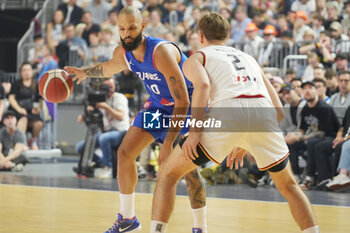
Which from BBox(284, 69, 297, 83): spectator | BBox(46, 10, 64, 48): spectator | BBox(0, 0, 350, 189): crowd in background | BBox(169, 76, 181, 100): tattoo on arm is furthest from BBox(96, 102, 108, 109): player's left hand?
BBox(46, 10, 64, 48): spectator

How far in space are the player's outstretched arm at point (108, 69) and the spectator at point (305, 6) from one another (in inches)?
373

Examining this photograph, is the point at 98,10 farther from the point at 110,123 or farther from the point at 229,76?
the point at 229,76

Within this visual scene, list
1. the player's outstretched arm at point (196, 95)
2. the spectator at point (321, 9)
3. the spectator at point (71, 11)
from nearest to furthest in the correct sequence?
the player's outstretched arm at point (196, 95), the spectator at point (321, 9), the spectator at point (71, 11)

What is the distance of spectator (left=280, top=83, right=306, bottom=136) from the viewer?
10.8 metres

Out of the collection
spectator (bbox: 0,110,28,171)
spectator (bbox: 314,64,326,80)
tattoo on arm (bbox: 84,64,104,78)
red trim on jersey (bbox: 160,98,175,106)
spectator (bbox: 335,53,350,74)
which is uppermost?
tattoo on arm (bbox: 84,64,104,78)

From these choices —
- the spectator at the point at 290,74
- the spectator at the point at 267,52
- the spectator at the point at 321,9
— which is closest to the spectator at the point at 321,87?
the spectator at the point at 290,74

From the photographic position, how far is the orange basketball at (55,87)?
671 centimetres

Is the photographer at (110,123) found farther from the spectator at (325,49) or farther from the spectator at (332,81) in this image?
the spectator at (325,49)

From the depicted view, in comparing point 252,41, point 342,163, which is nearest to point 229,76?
point 342,163

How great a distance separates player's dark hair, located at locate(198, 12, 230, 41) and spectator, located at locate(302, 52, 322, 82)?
7.59 meters

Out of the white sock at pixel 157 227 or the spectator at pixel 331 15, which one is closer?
the white sock at pixel 157 227

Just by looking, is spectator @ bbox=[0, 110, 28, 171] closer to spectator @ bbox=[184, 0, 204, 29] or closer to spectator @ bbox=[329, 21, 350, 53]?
spectator @ bbox=[184, 0, 204, 29]

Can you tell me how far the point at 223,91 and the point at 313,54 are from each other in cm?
802

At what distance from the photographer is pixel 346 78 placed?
34.0ft
